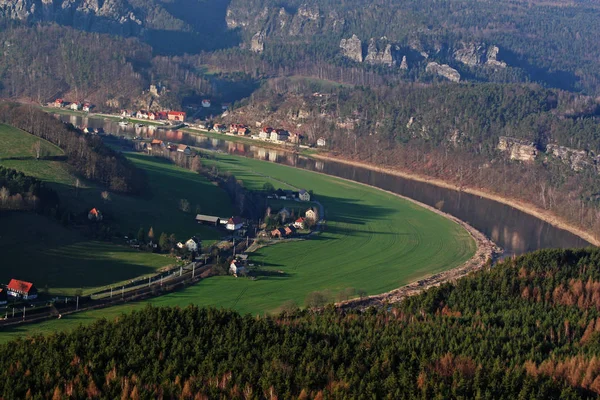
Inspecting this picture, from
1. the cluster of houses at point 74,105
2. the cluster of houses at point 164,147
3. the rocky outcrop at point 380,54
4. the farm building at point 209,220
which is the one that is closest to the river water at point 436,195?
the cluster of houses at point 164,147

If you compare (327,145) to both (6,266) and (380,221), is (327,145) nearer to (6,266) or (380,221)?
(380,221)

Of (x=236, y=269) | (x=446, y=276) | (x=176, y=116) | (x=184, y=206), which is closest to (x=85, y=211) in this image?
(x=184, y=206)

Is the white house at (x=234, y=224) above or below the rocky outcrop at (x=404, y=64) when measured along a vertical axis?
below

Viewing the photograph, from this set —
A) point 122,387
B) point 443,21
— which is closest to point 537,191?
point 122,387

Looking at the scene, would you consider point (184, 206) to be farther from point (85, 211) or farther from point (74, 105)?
point (74, 105)

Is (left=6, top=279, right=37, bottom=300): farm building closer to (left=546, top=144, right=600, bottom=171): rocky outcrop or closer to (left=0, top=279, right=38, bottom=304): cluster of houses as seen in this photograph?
(left=0, top=279, right=38, bottom=304): cluster of houses

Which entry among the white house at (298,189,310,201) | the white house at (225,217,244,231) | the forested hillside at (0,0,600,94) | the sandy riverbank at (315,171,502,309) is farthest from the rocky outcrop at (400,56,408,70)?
the white house at (225,217,244,231)

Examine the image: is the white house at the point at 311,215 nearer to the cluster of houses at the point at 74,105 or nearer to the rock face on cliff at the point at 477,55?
the cluster of houses at the point at 74,105
